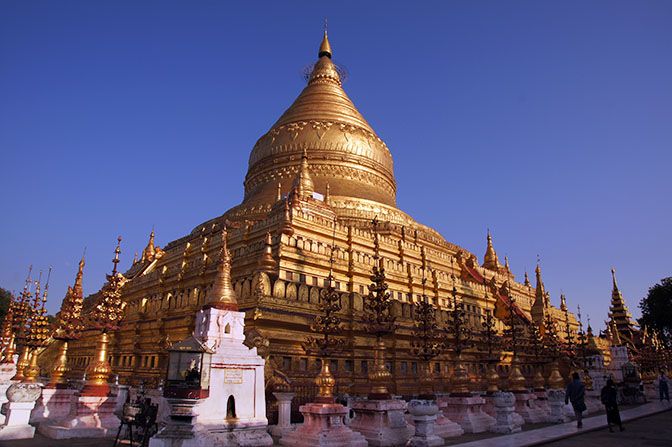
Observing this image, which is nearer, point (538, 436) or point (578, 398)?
point (538, 436)

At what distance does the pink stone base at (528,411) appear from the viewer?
16812 mm

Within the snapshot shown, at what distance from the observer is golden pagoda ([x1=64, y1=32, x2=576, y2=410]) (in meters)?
19.4

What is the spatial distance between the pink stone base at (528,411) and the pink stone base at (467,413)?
2.73 m

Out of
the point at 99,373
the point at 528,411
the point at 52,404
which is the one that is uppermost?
the point at 99,373

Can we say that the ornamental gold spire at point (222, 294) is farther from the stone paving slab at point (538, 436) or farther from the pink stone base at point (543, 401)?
the pink stone base at point (543, 401)

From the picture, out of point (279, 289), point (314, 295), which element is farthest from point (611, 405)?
point (279, 289)

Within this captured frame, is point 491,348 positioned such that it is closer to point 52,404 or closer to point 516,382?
point 516,382

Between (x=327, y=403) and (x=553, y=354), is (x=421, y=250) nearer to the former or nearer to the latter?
(x=553, y=354)

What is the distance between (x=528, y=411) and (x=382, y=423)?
801cm

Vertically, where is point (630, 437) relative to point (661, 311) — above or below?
below

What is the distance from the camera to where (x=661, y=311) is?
57.0m

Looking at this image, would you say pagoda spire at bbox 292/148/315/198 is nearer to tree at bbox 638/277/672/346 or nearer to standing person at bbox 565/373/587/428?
standing person at bbox 565/373/587/428

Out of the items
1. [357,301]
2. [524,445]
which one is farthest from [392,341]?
[524,445]

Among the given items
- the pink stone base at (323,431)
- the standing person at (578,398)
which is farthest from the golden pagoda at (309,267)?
the standing person at (578,398)
